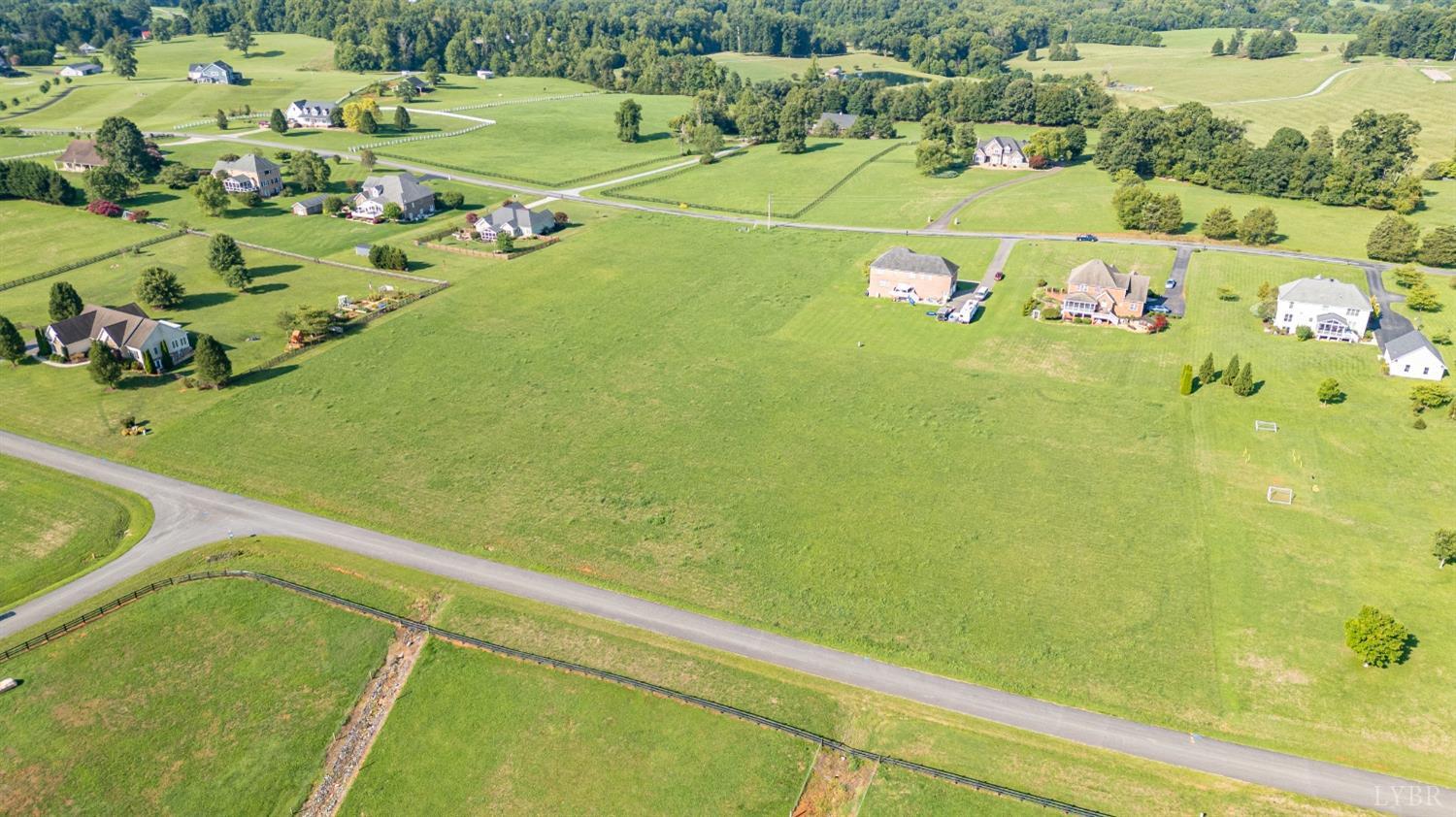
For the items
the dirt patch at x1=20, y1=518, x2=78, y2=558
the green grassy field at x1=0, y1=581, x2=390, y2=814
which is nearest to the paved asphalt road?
the dirt patch at x1=20, y1=518, x2=78, y2=558

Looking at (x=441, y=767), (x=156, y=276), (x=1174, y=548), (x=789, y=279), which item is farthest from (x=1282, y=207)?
(x=156, y=276)

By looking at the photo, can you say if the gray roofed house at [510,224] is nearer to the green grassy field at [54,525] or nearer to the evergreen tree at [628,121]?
the green grassy field at [54,525]

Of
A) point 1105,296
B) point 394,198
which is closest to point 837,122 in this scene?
point 394,198

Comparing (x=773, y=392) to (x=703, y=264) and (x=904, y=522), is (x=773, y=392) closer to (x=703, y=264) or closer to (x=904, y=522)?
(x=904, y=522)

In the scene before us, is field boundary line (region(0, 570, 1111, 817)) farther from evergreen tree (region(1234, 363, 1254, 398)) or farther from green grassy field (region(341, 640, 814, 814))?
evergreen tree (region(1234, 363, 1254, 398))

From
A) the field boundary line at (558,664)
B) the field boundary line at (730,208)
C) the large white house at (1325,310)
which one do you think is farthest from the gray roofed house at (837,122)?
the field boundary line at (558,664)

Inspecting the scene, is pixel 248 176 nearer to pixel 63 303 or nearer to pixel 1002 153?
pixel 63 303
